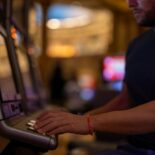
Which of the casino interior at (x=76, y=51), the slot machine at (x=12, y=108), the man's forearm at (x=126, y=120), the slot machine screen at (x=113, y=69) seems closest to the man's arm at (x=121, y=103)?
the slot machine at (x=12, y=108)

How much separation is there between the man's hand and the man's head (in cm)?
53

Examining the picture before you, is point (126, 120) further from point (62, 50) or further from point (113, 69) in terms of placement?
point (62, 50)

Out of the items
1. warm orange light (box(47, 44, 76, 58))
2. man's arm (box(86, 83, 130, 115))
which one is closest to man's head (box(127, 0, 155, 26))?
man's arm (box(86, 83, 130, 115))

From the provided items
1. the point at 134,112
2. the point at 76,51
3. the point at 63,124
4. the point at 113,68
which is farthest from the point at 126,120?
the point at 76,51

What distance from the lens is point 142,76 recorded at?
1.66 m

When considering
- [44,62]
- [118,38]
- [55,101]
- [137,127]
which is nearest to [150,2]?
[137,127]

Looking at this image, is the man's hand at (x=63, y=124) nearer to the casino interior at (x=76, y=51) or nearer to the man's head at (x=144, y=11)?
the man's head at (x=144, y=11)

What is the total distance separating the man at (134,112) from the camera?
1421mm

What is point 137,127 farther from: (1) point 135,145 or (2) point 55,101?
(2) point 55,101

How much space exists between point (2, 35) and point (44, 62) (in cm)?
924

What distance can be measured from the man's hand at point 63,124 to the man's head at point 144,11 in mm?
528

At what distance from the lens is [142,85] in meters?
1.67

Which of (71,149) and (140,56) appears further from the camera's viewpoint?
(71,149)

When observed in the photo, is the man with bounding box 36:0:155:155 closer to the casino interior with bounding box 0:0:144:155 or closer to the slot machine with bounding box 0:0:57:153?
the slot machine with bounding box 0:0:57:153
